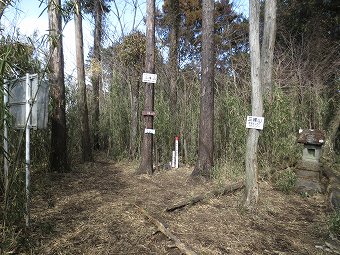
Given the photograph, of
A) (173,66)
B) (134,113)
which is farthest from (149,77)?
(173,66)

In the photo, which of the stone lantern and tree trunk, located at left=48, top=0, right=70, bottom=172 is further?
tree trunk, located at left=48, top=0, right=70, bottom=172

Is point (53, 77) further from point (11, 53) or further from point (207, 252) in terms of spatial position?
point (207, 252)

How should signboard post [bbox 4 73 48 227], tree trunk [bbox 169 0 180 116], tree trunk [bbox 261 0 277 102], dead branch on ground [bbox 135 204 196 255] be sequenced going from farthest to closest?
tree trunk [bbox 169 0 180 116] < tree trunk [bbox 261 0 277 102] < signboard post [bbox 4 73 48 227] < dead branch on ground [bbox 135 204 196 255]

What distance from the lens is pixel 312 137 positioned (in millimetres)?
5977

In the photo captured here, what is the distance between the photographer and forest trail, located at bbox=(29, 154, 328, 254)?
11.2 ft

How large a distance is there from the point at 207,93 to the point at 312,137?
2306 mm

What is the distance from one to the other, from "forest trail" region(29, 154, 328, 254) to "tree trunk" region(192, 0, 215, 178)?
0.67m

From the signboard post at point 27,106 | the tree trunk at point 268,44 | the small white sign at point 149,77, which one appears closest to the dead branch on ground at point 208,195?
the signboard post at point 27,106

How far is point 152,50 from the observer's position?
23.9ft

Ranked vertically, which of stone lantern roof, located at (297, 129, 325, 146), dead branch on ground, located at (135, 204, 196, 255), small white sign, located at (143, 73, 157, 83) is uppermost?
small white sign, located at (143, 73, 157, 83)

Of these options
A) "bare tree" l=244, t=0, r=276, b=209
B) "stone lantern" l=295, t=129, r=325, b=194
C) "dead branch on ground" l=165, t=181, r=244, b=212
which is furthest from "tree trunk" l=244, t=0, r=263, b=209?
"stone lantern" l=295, t=129, r=325, b=194

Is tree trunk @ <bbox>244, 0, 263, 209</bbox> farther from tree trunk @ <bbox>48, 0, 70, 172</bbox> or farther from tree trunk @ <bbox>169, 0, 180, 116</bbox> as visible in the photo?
tree trunk @ <bbox>169, 0, 180, 116</bbox>

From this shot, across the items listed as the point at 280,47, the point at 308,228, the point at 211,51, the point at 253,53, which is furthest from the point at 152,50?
the point at 280,47

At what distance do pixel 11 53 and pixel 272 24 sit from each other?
8.12 meters
